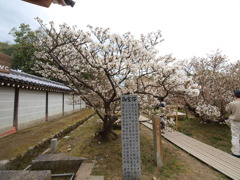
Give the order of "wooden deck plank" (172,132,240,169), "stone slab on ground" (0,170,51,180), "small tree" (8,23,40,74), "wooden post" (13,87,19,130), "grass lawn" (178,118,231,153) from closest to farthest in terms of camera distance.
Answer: "stone slab on ground" (0,170,51,180)
"wooden deck plank" (172,132,240,169)
"grass lawn" (178,118,231,153)
"wooden post" (13,87,19,130)
"small tree" (8,23,40,74)

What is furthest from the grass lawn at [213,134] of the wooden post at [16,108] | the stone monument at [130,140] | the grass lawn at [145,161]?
the wooden post at [16,108]

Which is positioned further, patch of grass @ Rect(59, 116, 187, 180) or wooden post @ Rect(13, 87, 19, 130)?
wooden post @ Rect(13, 87, 19, 130)

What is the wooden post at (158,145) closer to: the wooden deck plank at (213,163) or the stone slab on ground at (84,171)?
the wooden deck plank at (213,163)

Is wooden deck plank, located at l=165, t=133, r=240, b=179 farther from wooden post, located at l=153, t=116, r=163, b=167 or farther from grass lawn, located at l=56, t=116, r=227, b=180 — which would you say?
wooden post, located at l=153, t=116, r=163, b=167

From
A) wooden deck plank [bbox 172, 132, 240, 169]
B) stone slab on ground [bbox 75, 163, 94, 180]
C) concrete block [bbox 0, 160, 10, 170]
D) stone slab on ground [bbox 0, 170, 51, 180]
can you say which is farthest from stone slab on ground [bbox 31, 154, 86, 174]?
wooden deck plank [bbox 172, 132, 240, 169]

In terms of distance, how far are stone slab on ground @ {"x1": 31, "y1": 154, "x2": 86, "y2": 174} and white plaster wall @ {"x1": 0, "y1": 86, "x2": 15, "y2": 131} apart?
140 inches

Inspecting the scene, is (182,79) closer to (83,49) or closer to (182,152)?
(182,152)

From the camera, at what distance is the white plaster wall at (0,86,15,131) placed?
18.4 feet

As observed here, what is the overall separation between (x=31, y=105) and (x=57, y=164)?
5.49 meters

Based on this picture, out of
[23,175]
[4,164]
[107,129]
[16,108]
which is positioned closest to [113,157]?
[107,129]

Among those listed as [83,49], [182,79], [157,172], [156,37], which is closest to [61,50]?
[83,49]

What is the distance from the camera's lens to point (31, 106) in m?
7.63

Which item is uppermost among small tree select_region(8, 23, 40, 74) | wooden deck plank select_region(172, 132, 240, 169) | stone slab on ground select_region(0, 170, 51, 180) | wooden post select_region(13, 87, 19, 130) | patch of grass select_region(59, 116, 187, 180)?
small tree select_region(8, 23, 40, 74)

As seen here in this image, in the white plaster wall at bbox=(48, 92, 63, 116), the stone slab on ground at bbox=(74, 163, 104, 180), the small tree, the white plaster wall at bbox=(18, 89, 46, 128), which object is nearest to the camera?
the stone slab on ground at bbox=(74, 163, 104, 180)
